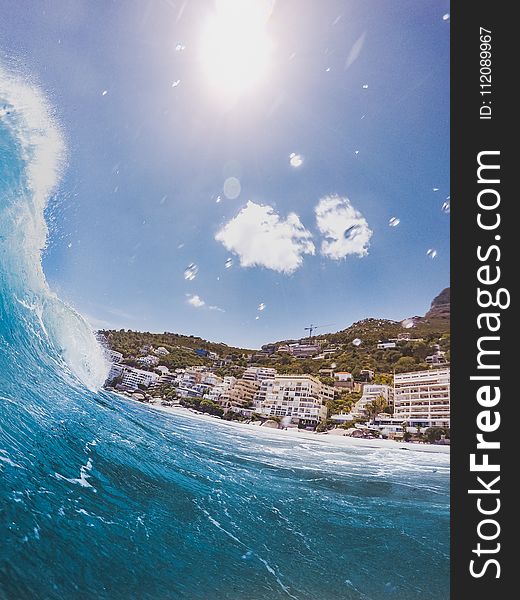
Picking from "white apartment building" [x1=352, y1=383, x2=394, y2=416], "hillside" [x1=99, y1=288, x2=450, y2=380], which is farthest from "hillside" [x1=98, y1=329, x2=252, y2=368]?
"white apartment building" [x1=352, y1=383, x2=394, y2=416]

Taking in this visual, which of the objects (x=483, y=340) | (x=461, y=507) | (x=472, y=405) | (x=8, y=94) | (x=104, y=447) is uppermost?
(x=8, y=94)

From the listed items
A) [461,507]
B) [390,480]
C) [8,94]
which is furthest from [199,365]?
[461,507]

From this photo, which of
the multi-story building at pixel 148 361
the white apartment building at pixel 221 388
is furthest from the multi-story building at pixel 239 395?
the multi-story building at pixel 148 361

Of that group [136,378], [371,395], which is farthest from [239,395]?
[371,395]

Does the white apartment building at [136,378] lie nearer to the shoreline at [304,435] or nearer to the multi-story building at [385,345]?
the shoreline at [304,435]

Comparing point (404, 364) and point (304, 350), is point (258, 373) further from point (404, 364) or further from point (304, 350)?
point (404, 364)

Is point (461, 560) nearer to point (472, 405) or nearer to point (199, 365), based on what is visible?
point (472, 405)
